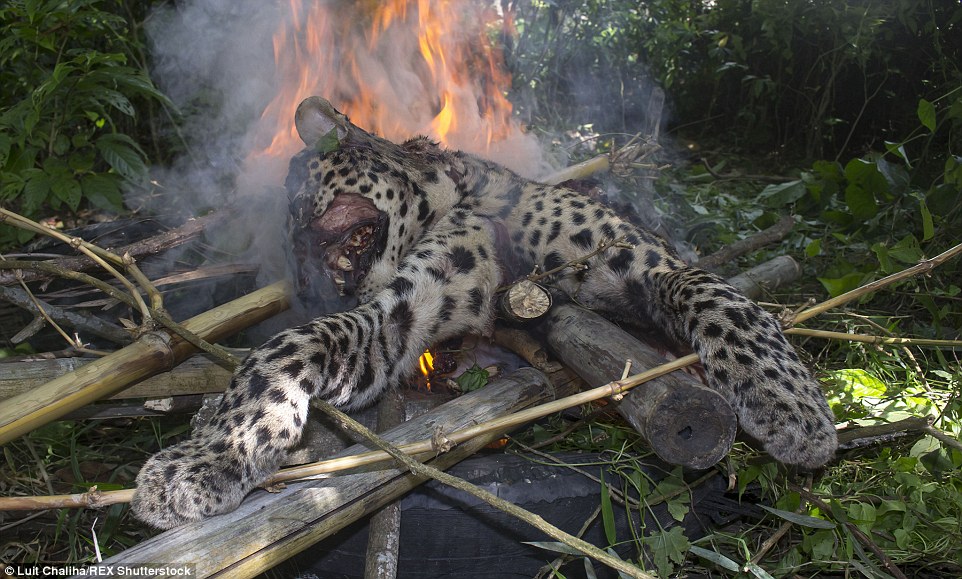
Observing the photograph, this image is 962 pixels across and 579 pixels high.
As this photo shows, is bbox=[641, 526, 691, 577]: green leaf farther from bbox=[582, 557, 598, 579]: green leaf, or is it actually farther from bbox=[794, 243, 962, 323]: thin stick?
bbox=[794, 243, 962, 323]: thin stick

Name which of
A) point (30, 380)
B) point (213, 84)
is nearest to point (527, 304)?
point (30, 380)

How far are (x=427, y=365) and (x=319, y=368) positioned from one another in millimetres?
1055

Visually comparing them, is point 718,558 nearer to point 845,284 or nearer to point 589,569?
point 589,569

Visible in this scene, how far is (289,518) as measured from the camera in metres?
2.46

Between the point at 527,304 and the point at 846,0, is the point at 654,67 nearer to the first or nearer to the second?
the point at 846,0

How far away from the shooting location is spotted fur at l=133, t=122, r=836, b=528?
110 inches

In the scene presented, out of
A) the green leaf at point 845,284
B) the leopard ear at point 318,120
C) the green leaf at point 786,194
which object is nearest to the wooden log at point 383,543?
the leopard ear at point 318,120

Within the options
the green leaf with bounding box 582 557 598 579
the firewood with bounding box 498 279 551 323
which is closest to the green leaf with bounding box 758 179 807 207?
the firewood with bounding box 498 279 551 323

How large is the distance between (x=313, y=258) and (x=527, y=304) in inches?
47.5

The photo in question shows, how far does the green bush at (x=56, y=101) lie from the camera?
16.0 feet

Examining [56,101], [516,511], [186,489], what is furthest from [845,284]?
[56,101]

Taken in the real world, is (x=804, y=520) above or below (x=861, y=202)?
below

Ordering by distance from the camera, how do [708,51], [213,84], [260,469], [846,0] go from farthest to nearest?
[708,51] → [846,0] → [213,84] → [260,469]

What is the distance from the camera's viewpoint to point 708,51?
913 cm
